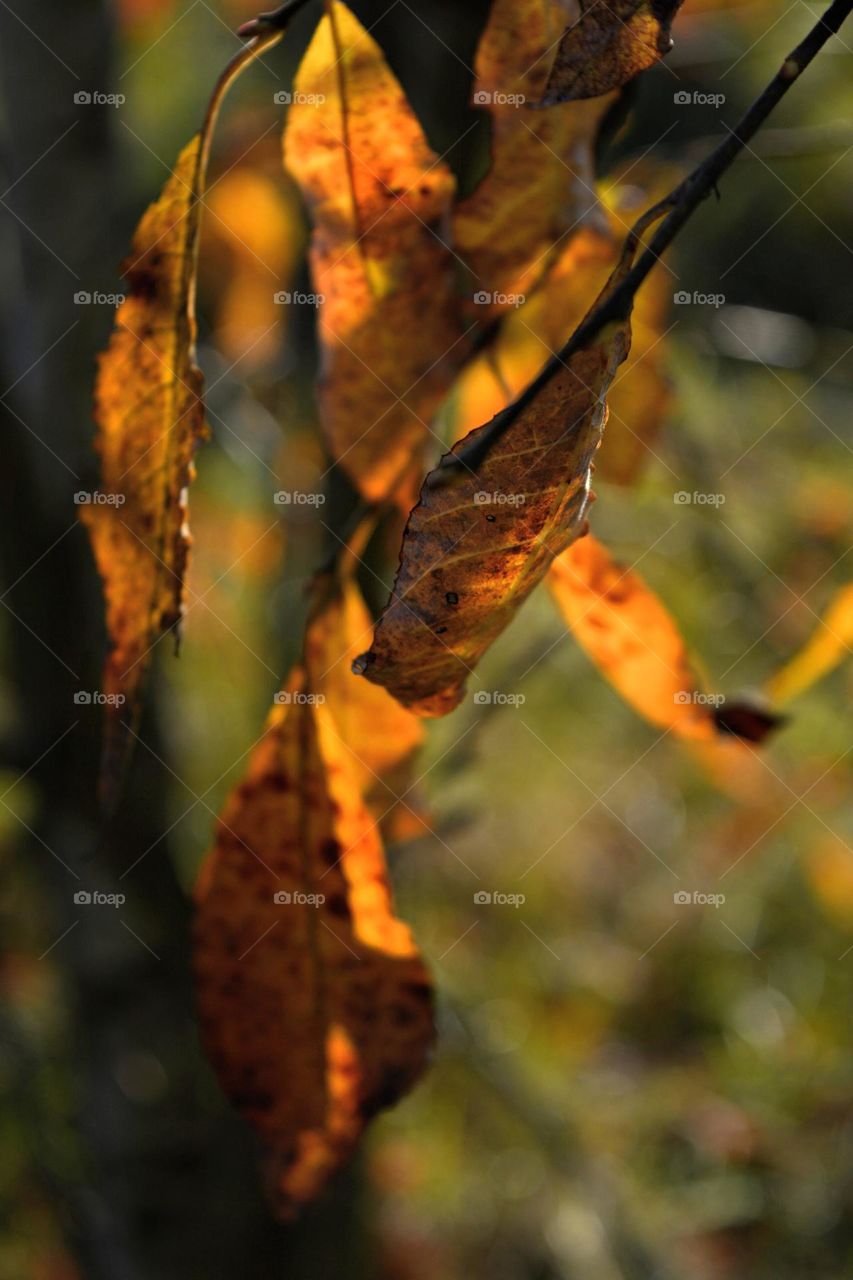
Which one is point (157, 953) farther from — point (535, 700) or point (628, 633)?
point (535, 700)

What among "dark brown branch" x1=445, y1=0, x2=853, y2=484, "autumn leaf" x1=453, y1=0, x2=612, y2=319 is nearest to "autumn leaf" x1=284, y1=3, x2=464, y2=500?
"autumn leaf" x1=453, y1=0, x2=612, y2=319

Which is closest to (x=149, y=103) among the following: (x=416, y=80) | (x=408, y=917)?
(x=416, y=80)

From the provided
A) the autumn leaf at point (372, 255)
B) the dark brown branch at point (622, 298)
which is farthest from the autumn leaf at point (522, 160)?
the dark brown branch at point (622, 298)

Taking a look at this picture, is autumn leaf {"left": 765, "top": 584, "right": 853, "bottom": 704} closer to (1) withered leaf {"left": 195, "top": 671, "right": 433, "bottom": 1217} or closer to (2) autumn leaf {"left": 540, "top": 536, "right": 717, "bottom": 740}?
(2) autumn leaf {"left": 540, "top": 536, "right": 717, "bottom": 740}

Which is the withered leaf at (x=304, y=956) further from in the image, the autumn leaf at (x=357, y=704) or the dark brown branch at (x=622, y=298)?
the dark brown branch at (x=622, y=298)

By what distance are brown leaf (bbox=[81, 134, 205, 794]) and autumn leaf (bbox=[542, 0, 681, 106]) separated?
9 centimetres

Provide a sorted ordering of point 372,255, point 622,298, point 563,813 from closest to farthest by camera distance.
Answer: point 622,298 < point 372,255 < point 563,813

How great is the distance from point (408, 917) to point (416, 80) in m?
0.93

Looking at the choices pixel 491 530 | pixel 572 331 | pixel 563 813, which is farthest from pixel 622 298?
pixel 563 813

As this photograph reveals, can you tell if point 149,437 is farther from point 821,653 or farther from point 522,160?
point 821,653

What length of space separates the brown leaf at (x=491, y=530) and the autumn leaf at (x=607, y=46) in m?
0.04

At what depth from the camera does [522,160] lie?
33cm

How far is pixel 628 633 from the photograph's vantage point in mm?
359

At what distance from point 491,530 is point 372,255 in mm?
131
